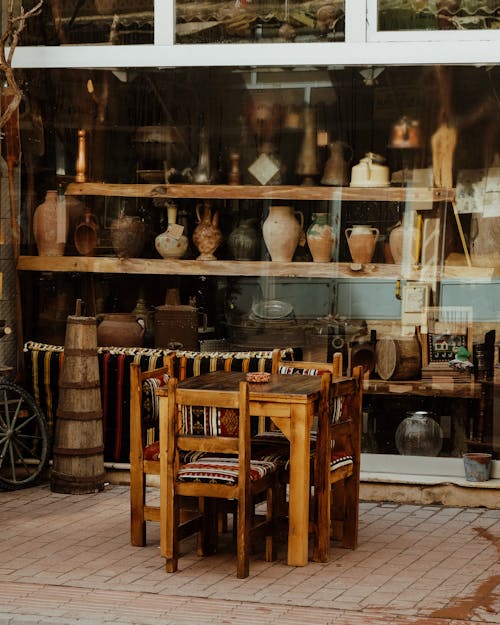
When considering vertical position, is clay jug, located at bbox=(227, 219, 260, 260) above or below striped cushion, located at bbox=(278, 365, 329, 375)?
above

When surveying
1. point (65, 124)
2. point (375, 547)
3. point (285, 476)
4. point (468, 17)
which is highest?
point (468, 17)

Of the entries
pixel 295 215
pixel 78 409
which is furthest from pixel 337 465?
pixel 295 215

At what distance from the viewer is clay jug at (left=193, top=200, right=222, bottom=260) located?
8984 millimetres

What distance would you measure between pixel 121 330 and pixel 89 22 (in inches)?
88.5

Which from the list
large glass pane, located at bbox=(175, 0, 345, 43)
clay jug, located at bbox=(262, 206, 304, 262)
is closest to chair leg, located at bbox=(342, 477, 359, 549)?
clay jug, located at bbox=(262, 206, 304, 262)

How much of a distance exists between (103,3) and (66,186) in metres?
1.36

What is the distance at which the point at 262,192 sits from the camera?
889 cm

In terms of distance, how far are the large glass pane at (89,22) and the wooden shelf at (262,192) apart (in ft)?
3.46

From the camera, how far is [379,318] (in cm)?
877

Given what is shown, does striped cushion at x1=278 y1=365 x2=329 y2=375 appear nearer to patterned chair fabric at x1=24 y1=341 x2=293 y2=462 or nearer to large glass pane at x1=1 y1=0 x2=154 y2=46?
patterned chair fabric at x1=24 y1=341 x2=293 y2=462

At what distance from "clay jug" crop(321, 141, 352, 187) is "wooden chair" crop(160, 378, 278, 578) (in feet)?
8.86

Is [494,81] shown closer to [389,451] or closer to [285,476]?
[389,451]

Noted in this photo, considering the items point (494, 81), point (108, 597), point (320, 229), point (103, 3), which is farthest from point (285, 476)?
point (103, 3)

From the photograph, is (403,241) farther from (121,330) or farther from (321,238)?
(121,330)
